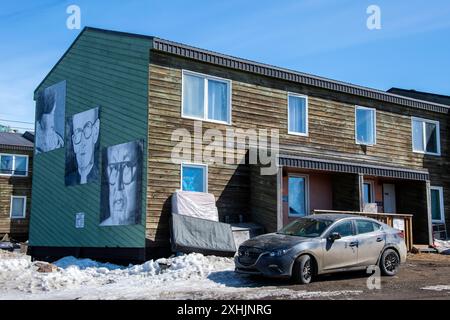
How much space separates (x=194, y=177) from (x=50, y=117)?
817 centimetres

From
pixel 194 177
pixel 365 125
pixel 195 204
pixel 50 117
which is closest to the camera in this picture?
pixel 195 204

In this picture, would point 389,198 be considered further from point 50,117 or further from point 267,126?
point 50,117

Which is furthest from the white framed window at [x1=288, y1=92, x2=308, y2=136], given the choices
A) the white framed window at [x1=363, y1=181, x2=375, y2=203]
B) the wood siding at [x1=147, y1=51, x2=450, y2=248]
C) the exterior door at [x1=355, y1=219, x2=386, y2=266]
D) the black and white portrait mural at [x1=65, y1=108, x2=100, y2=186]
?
the exterior door at [x1=355, y1=219, x2=386, y2=266]

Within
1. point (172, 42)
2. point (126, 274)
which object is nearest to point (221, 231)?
point (126, 274)

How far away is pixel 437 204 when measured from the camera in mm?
25562

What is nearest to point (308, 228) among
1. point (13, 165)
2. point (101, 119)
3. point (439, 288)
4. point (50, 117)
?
point (439, 288)

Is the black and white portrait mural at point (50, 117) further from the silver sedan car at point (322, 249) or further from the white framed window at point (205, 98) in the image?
the silver sedan car at point (322, 249)

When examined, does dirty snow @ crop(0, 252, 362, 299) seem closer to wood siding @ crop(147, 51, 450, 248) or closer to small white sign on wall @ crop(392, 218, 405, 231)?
wood siding @ crop(147, 51, 450, 248)

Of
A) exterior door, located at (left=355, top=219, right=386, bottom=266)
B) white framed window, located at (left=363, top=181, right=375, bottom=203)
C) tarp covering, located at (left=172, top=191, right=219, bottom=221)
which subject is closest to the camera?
exterior door, located at (left=355, top=219, right=386, bottom=266)

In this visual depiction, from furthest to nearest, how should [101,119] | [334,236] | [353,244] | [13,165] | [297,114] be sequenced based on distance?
1. [13,165]
2. [297,114]
3. [101,119]
4. [353,244]
5. [334,236]

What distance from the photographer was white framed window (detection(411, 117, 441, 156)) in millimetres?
25547

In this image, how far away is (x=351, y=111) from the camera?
2312cm

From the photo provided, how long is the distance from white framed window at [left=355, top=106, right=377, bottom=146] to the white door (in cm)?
203
